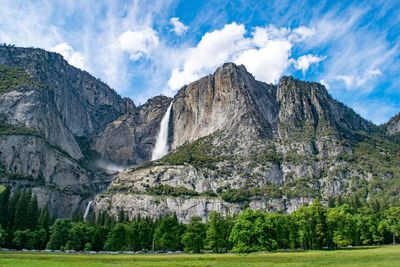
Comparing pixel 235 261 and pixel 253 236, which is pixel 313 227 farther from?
pixel 235 261

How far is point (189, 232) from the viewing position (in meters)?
121

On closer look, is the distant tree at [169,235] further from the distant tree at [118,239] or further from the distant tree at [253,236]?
the distant tree at [253,236]

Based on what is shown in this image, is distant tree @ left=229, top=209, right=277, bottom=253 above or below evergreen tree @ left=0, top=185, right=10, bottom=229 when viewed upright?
below

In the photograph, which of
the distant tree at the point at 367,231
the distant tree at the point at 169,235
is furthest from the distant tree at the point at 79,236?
the distant tree at the point at 367,231

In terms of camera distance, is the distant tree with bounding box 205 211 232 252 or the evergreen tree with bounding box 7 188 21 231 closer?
the distant tree with bounding box 205 211 232 252

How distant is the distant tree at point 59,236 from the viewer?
129 meters

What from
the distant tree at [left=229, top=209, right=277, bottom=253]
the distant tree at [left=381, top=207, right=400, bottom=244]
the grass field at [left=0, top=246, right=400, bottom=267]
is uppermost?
the distant tree at [left=381, top=207, right=400, bottom=244]

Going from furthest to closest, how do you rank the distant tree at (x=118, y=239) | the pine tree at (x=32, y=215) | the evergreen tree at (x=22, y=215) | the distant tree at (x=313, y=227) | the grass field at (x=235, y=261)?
the pine tree at (x=32, y=215) < the evergreen tree at (x=22, y=215) < the distant tree at (x=118, y=239) < the distant tree at (x=313, y=227) < the grass field at (x=235, y=261)

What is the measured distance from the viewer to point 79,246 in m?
129

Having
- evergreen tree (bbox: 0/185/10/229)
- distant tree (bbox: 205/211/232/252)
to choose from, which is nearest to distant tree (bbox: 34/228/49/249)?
evergreen tree (bbox: 0/185/10/229)

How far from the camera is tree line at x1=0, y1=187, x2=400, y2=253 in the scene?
374ft

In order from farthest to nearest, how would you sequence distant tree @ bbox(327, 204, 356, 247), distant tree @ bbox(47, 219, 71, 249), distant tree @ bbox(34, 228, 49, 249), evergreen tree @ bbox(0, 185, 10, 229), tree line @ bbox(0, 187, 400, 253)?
evergreen tree @ bbox(0, 185, 10, 229) → distant tree @ bbox(34, 228, 49, 249) → distant tree @ bbox(47, 219, 71, 249) → tree line @ bbox(0, 187, 400, 253) → distant tree @ bbox(327, 204, 356, 247)

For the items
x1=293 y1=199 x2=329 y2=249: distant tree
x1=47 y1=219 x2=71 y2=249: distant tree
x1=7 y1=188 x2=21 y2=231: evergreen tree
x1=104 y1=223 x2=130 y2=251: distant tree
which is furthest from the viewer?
x1=7 y1=188 x2=21 y2=231: evergreen tree

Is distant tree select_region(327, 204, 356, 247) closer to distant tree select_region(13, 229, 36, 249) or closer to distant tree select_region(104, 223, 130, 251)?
distant tree select_region(104, 223, 130, 251)
